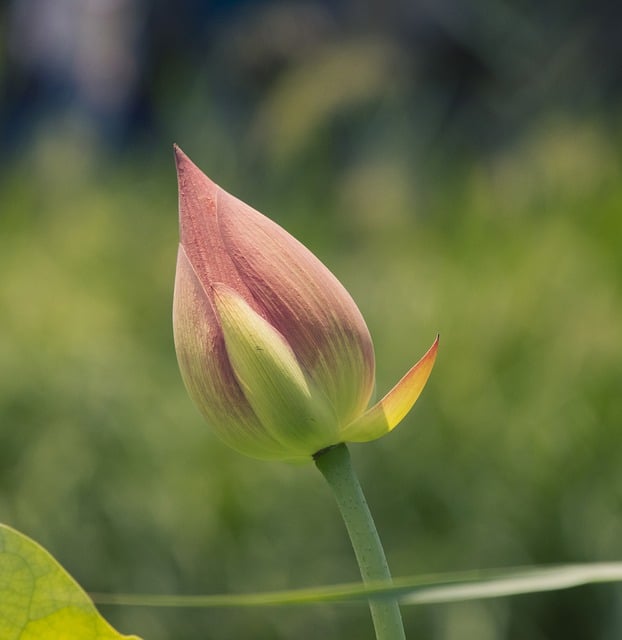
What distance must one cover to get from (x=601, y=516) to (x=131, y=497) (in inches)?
31.5

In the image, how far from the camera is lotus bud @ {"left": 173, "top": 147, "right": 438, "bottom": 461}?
27cm

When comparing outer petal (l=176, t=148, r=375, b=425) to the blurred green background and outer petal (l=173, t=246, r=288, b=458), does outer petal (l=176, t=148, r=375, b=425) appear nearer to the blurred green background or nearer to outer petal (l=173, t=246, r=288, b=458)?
outer petal (l=173, t=246, r=288, b=458)

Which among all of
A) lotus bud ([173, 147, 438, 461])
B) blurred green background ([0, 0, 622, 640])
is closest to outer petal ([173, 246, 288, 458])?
lotus bud ([173, 147, 438, 461])

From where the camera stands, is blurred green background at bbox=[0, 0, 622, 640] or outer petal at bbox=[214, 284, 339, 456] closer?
outer petal at bbox=[214, 284, 339, 456]

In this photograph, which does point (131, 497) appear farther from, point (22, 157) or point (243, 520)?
point (22, 157)

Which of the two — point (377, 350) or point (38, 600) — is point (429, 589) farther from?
point (377, 350)

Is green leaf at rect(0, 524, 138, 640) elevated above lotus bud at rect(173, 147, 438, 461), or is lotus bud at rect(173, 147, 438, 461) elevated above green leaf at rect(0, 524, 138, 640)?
lotus bud at rect(173, 147, 438, 461)

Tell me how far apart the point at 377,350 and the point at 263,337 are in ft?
5.95

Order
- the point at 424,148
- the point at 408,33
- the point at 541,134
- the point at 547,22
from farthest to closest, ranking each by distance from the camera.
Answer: the point at 408,33, the point at 547,22, the point at 424,148, the point at 541,134

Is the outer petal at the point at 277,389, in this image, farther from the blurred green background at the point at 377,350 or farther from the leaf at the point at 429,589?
the blurred green background at the point at 377,350

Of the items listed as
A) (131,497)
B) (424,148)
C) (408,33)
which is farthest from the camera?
(408,33)

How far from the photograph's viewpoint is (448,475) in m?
1.87

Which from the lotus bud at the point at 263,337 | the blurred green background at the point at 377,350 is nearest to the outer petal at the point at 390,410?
the lotus bud at the point at 263,337

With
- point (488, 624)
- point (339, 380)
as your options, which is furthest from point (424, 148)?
point (339, 380)
